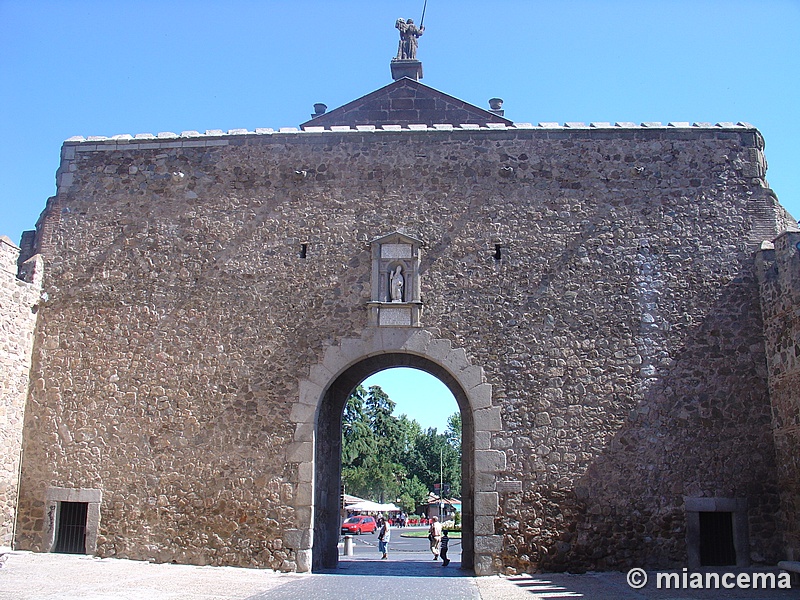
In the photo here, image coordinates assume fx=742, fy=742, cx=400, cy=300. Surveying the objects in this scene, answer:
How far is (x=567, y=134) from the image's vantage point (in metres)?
12.5

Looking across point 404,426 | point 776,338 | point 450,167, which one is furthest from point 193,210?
point 404,426

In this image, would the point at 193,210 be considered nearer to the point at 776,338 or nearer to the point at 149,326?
the point at 149,326

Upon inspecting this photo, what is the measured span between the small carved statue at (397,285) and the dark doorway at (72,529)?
5928 mm

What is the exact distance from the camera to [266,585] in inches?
375

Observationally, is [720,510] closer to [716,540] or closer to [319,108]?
[716,540]

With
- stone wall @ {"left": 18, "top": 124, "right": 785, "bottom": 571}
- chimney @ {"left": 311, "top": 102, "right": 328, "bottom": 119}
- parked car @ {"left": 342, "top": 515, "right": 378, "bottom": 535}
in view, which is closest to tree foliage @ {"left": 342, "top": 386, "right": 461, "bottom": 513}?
parked car @ {"left": 342, "top": 515, "right": 378, "bottom": 535}

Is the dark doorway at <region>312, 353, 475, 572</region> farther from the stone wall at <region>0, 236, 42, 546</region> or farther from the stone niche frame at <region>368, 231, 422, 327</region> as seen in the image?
the stone wall at <region>0, 236, 42, 546</region>

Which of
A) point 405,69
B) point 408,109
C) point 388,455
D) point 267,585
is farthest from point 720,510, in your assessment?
→ point 388,455

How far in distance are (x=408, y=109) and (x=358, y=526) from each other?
24.0m

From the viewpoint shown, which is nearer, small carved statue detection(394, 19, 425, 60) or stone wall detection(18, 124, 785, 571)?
stone wall detection(18, 124, 785, 571)

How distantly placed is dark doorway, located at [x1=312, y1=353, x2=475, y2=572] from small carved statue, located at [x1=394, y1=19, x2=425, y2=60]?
9.22 m

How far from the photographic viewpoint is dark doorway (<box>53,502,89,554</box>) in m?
11.8

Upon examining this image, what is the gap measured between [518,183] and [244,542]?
23.7 ft

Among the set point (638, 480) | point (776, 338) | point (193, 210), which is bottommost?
point (638, 480)
